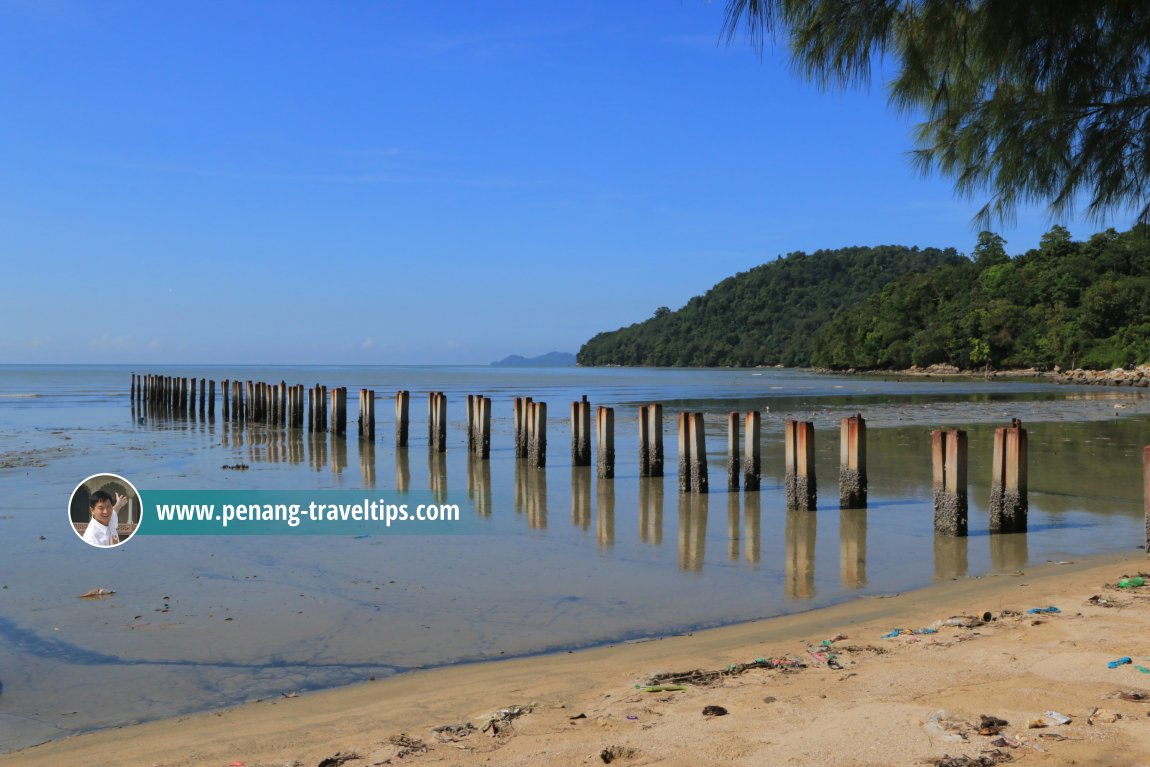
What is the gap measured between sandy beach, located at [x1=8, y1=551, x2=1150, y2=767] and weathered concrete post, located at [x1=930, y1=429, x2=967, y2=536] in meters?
4.36

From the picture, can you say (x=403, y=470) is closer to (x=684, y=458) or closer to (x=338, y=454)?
(x=338, y=454)

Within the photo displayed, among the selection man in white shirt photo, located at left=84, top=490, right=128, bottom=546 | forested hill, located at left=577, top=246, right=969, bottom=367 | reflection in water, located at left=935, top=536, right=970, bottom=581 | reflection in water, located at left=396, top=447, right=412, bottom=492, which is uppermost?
forested hill, located at left=577, top=246, right=969, bottom=367

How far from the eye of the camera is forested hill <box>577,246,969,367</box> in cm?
16475

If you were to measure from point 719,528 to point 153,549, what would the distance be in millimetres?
7027

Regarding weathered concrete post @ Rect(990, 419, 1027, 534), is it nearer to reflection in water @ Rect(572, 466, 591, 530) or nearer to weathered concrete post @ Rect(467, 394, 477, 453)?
reflection in water @ Rect(572, 466, 591, 530)

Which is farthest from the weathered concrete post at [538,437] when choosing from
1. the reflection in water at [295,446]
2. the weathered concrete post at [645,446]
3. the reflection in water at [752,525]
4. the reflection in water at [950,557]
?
the reflection in water at [950,557]

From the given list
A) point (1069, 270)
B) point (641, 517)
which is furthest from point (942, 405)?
point (1069, 270)

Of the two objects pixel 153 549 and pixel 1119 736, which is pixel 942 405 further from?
pixel 1119 736

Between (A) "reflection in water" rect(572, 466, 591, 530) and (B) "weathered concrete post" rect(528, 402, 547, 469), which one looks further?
(B) "weathered concrete post" rect(528, 402, 547, 469)

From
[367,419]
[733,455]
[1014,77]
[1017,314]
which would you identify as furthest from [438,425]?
[1017,314]

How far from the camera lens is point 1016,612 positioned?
7203mm

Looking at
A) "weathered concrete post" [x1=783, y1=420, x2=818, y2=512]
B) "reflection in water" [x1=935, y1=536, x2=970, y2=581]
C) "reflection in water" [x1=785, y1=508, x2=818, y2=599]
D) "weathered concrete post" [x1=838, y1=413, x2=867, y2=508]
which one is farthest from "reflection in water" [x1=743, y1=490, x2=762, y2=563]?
"reflection in water" [x1=935, y1=536, x2=970, y2=581]

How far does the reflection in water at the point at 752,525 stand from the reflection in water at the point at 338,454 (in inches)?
343

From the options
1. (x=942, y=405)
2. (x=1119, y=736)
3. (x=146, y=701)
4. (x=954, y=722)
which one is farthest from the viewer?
(x=942, y=405)
